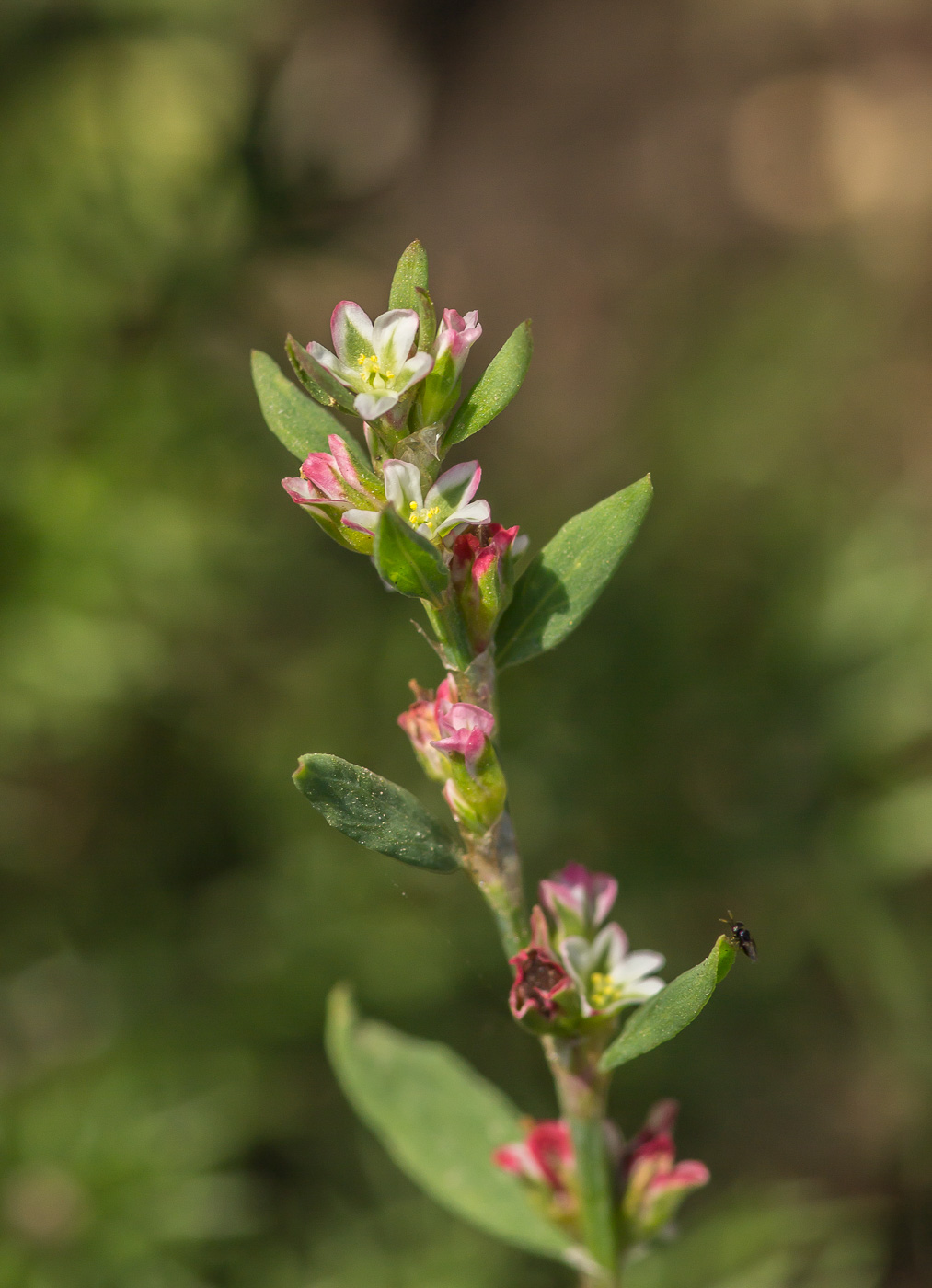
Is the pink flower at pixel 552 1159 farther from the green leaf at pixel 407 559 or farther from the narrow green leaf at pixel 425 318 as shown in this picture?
the narrow green leaf at pixel 425 318

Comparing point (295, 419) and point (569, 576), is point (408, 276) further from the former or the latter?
point (569, 576)

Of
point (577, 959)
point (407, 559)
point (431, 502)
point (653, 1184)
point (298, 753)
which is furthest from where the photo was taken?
point (298, 753)

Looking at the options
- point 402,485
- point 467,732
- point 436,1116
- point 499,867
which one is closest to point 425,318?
point 402,485

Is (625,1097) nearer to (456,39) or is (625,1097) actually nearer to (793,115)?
(793,115)

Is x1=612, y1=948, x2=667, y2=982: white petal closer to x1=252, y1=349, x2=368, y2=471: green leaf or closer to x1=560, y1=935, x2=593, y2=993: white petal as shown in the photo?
x1=560, y1=935, x2=593, y2=993: white petal

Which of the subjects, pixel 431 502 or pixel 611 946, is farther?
pixel 611 946

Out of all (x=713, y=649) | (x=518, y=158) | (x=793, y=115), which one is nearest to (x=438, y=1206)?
(x=713, y=649)

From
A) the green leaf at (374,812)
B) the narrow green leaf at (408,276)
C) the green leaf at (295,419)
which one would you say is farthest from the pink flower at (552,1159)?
the narrow green leaf at (408,276)

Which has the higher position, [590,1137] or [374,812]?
[374,812]
